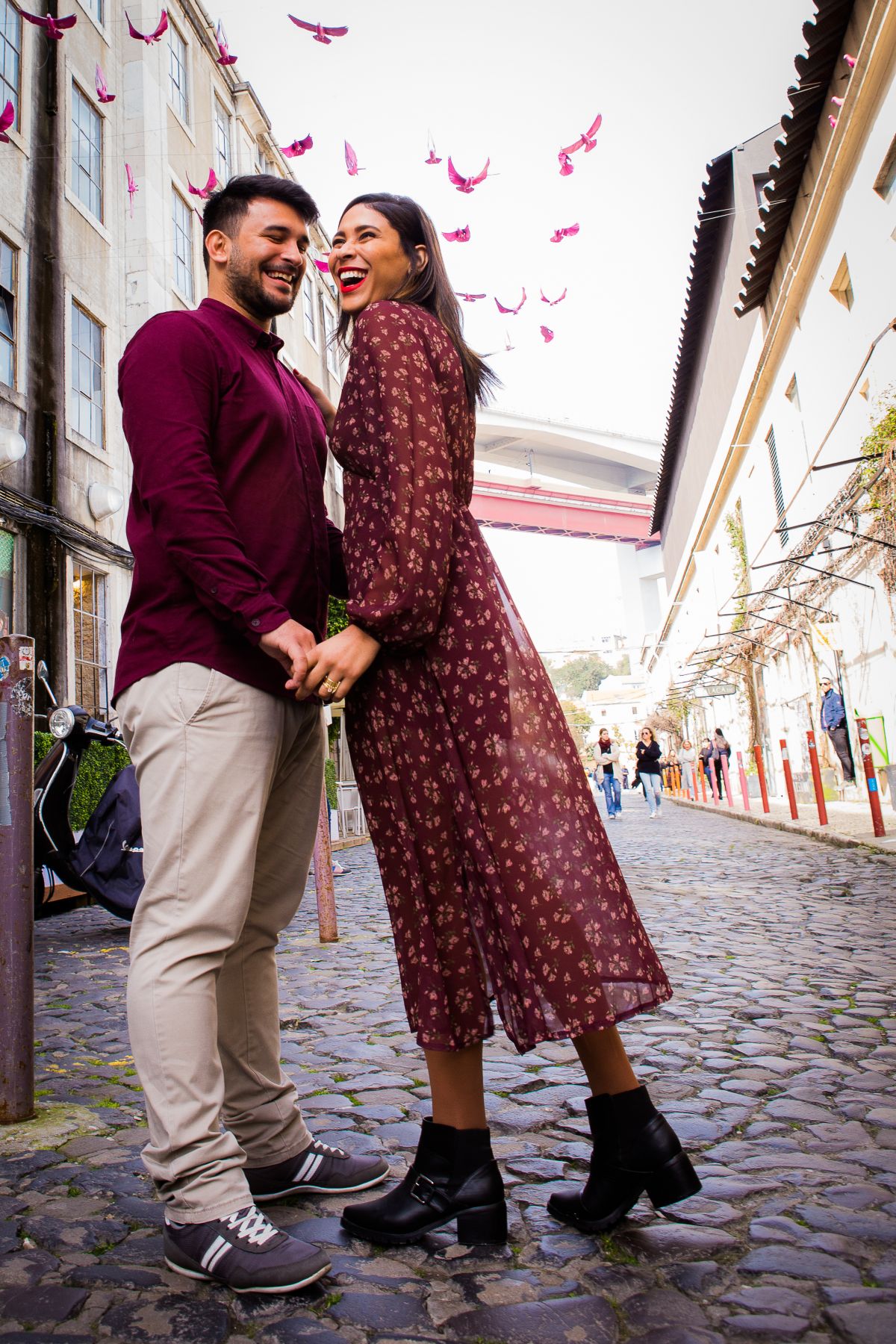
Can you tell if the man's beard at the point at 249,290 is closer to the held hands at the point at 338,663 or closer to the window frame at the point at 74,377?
the held hands at the point at 338,663

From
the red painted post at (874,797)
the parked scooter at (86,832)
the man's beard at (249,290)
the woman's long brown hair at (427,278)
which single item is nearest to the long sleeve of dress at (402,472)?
the woman's long brown hair at (427,278)

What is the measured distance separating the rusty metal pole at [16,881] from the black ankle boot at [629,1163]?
1.54 m

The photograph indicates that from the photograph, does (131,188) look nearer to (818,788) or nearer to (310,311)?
(310,311)

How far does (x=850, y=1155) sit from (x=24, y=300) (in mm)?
11733

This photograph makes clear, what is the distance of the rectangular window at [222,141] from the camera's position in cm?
1759

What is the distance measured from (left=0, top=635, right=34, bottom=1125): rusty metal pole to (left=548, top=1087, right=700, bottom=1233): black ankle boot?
Result: 1.54m

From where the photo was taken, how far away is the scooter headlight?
5.75 m

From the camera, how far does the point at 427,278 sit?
2.13 meters

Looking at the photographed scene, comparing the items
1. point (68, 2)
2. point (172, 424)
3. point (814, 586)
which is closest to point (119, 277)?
point (68, 2)

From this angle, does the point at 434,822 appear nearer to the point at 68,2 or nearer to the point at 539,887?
the point at 539,887

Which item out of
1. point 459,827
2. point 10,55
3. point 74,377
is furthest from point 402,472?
point 10,55

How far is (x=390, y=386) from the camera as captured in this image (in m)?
1.91

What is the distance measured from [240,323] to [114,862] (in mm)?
4284

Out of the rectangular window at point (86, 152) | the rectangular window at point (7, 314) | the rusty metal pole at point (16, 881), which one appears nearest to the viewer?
the rusty metal pole at point (16, 881)
